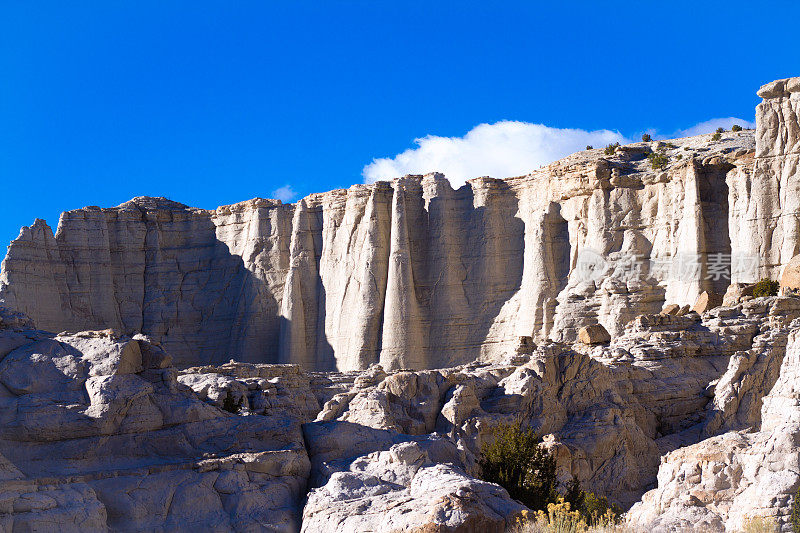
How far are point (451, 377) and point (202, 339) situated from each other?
34.8 meters

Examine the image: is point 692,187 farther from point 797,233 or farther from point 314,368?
point 314,368

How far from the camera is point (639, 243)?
50.4 meters

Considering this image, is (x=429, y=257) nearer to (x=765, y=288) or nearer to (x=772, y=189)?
(x=772, y=189)

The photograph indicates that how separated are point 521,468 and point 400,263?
113ft

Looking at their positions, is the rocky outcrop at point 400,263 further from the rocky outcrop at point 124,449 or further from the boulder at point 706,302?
the rocky outcrop at point 124,449

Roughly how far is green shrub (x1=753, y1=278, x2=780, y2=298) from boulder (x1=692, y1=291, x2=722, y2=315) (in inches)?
78.5

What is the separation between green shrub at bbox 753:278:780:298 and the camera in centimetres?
4172

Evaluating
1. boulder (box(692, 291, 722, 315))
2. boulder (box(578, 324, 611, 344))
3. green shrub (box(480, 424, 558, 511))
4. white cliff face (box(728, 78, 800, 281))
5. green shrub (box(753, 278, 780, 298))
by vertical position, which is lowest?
green shrub (box(480, 424, 558, 511))

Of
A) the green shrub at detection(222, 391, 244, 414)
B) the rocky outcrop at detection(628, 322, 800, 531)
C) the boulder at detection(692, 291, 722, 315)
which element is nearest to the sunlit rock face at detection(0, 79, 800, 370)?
the boulder at detection(692, 291, 722, 315)

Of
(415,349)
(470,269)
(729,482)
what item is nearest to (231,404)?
(729,482)

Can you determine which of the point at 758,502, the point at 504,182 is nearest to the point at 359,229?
the point at 504,182

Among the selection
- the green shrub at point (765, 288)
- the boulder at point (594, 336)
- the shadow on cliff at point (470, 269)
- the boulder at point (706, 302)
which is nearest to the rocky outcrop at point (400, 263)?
the shadow on cliff at point (470, 269)

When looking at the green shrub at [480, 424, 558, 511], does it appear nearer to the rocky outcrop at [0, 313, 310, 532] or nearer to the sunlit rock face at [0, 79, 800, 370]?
the rocky outcrop at [0, 313, 310, 532]

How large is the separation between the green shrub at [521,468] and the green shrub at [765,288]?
20291 mm
